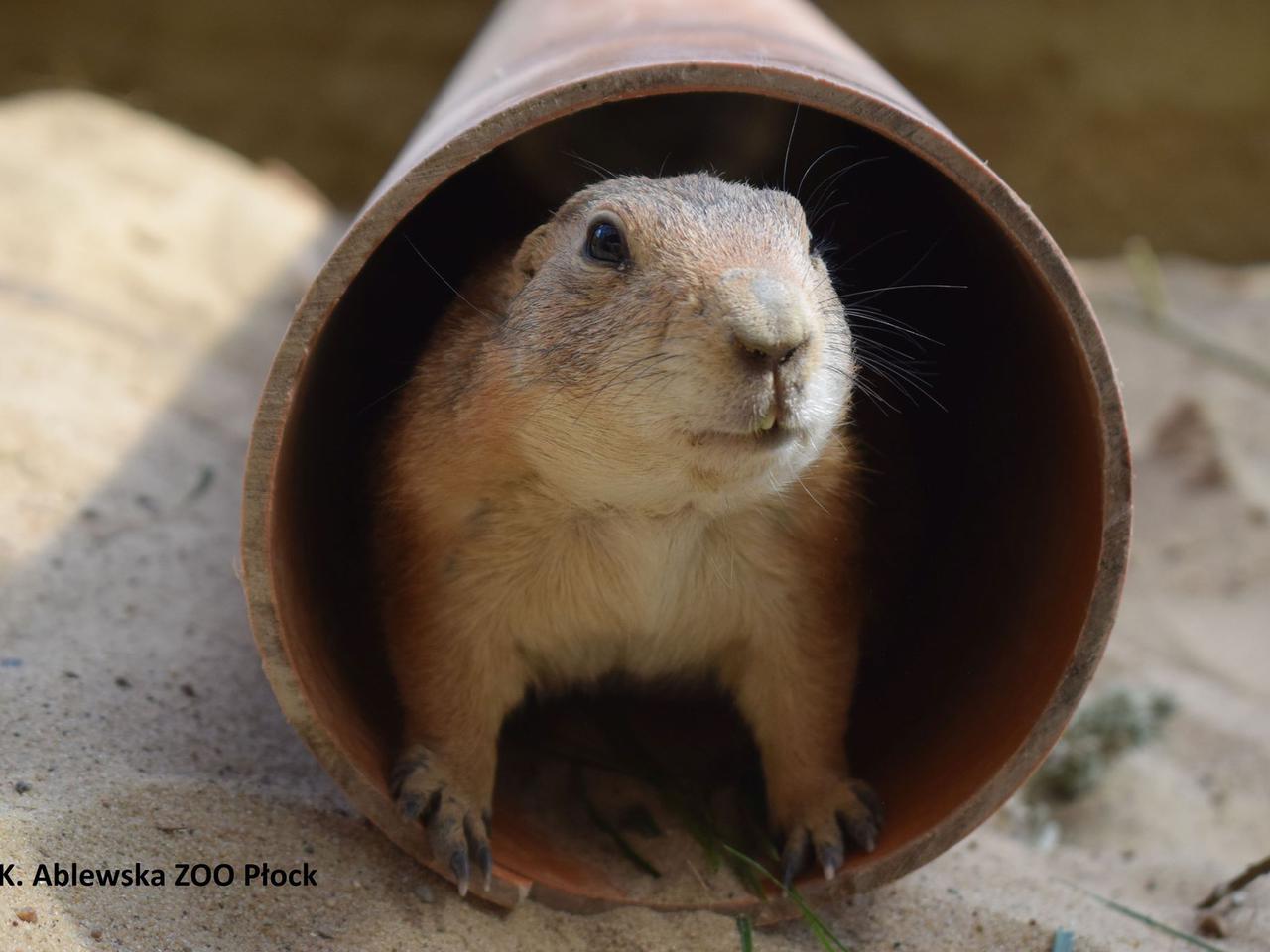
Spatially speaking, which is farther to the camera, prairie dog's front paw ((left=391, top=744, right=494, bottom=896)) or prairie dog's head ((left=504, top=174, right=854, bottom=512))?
prairie dog's front paw ((left=391, top=744, right=494, bottom=896))

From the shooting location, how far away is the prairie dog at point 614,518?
9.69ft

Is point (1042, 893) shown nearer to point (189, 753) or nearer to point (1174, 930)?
point (1174, 930)

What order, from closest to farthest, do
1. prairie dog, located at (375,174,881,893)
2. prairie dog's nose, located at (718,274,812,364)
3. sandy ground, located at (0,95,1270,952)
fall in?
prairie dog's nose, located at (718,274,812,364)
prairie dog, located at (375,174,881,893)
sandy ground, located at (0,95,1270,952)

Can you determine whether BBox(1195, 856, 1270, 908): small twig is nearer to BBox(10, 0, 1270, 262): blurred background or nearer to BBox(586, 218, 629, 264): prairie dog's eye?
BBox(586, 218, 629, 264): prairie dog's eye

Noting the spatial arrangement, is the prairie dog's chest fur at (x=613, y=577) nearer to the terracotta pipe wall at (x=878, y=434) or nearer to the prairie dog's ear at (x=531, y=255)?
the terracotta pipe wall at (x=878, y=434)

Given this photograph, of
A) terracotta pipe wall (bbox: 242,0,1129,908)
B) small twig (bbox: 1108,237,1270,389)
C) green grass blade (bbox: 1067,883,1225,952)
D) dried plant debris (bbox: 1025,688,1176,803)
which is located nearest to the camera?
terracotta pipe wall (bbox: 242,0,1129,908)

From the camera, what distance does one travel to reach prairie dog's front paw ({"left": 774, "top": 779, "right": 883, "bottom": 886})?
136 inches

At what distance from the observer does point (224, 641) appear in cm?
439

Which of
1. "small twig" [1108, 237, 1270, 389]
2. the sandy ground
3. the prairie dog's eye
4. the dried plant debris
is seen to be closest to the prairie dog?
the prairie dog's eye

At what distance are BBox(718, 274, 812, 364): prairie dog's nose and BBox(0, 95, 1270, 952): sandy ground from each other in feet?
4.78

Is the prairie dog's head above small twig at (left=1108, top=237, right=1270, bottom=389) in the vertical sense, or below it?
below

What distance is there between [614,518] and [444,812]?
80 centimetres

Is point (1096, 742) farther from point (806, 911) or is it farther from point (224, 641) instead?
point (224, 641)

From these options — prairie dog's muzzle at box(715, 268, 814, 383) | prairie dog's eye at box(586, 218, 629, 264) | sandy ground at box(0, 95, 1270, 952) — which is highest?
prairie dog's muzzle at box(715, 268, 814, 383)
